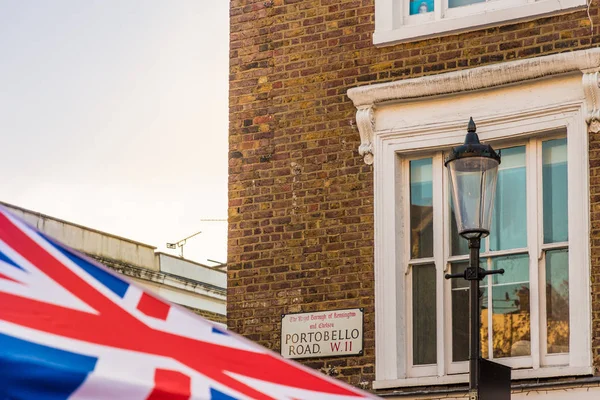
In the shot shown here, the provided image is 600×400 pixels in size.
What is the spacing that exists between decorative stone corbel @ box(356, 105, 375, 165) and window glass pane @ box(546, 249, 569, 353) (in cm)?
187

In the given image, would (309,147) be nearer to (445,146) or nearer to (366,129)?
(366,129)

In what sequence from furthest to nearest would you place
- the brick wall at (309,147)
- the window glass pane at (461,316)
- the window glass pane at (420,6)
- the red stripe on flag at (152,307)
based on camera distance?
the window glass pane at (420,6) → the brick wall at (309,147) → the window glass pane at (461,316) → the red stripe on flag at (152,307)

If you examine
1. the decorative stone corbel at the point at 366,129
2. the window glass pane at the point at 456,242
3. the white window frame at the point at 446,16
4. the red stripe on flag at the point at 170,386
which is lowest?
the red stripe on flag at the point at 170,386

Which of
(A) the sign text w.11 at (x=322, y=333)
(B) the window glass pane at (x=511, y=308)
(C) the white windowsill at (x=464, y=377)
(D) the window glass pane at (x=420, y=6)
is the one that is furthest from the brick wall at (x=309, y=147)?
(B) the window glass pane at (x=511, y=308)

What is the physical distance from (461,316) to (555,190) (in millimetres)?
1350

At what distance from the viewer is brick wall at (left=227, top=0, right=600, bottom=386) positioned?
1100 centimetres

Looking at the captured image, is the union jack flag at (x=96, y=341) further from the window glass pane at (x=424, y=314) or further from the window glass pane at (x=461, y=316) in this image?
the window glass pane at (x=424, y=314)

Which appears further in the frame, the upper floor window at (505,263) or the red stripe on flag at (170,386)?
the upper floor window at (505,263)

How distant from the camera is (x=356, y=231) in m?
11.1

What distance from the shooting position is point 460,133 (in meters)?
10.9

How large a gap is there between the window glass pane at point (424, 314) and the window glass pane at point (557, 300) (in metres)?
1.05

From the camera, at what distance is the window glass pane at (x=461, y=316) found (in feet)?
34.7

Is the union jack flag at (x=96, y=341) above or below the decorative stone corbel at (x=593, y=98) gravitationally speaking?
below

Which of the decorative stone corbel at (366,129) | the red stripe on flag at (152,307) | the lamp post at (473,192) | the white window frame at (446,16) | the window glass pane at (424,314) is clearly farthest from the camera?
the decorative stone corbel at (366,129)
